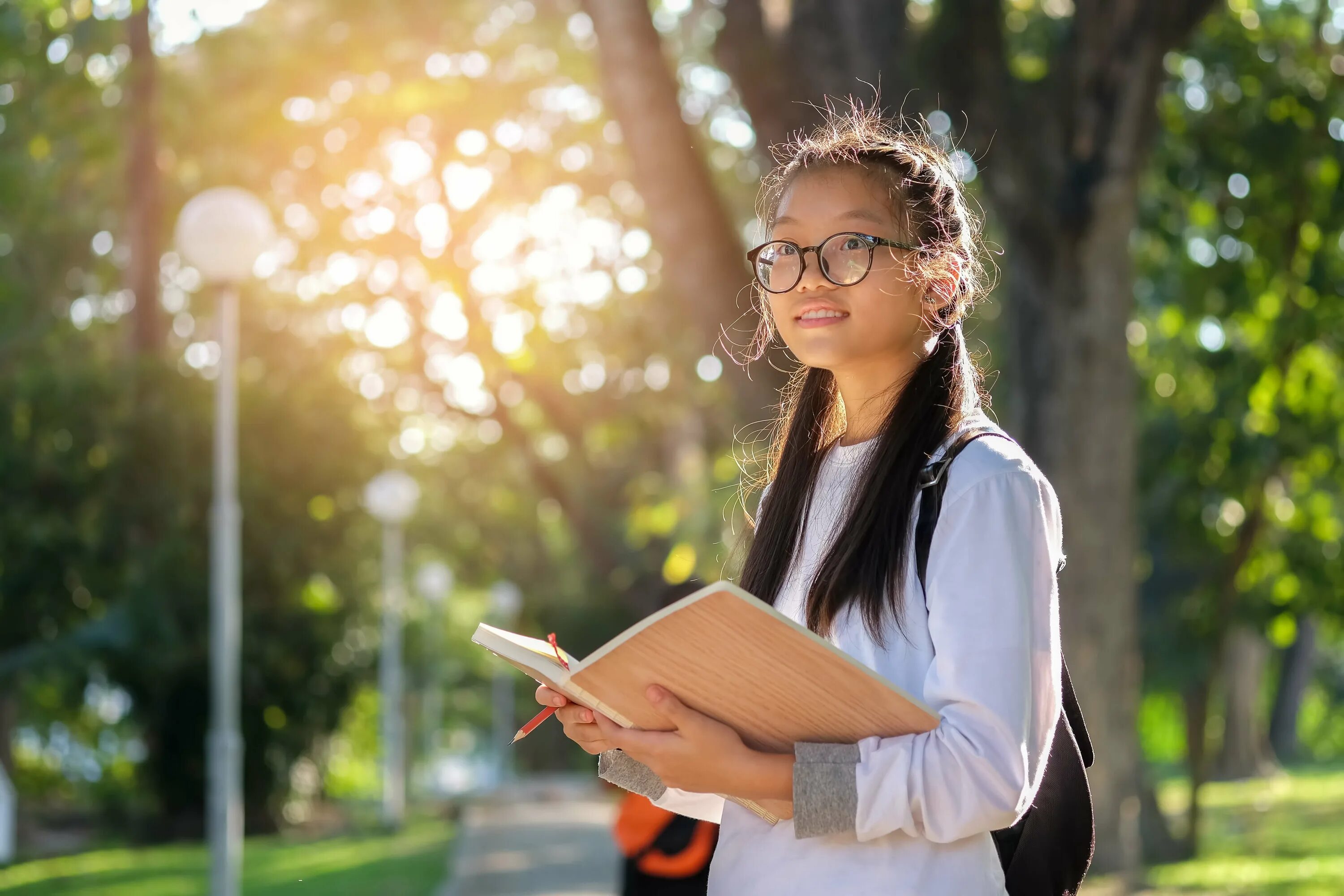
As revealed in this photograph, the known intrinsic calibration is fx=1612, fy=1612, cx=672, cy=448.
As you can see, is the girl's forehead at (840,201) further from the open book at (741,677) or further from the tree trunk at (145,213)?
the tree trunk at (145,213)

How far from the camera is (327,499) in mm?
18234

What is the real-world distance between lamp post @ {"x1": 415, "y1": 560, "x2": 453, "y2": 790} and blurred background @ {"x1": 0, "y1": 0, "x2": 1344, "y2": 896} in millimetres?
263

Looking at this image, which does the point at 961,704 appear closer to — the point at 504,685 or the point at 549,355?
the point at 549,355

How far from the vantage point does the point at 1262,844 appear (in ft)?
49.9

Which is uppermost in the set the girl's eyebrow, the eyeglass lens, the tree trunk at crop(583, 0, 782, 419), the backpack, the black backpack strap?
the tree trunk at crop(583, 0, 782, 419)

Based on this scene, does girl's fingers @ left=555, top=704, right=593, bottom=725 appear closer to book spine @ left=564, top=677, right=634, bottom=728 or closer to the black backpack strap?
book spine @ left=564, top=677, right=634, bottom=728

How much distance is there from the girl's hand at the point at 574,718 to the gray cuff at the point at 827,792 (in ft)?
0.95

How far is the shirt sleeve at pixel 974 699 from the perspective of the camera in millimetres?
1806

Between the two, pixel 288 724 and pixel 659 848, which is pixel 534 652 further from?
pixel 288 724

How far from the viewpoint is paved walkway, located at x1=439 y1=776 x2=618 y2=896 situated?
1191 centimetres

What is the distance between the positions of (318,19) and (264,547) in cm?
603

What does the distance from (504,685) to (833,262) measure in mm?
39816

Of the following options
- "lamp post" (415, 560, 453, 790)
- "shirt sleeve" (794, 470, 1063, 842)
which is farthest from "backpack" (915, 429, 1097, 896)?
"lamp post" (415, 560, 453, 790)

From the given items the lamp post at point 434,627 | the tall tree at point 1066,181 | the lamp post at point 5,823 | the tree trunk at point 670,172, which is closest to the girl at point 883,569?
the tall tree at point 1066,181
